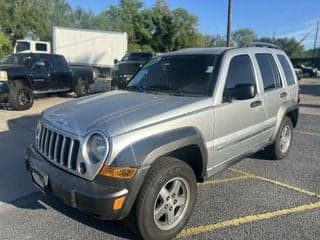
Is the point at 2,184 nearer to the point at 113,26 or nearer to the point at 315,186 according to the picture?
the point at 315,186

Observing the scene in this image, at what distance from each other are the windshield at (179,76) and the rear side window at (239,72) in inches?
9.3

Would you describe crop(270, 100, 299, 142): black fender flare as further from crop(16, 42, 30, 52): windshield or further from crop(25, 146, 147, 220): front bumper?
crop(16, 42, 30, 52): windshield

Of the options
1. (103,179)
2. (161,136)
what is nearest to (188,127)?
(161,136)

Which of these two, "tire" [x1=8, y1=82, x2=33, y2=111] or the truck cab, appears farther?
the truck cab

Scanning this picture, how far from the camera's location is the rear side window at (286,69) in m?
5.98

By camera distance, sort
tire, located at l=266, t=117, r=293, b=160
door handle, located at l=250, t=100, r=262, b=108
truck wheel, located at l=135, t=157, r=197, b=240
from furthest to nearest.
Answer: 1. tire, located at l=266, t=117, r=293, b=160
2. door handle, located at l=250, t=100, r=262, b=108
3. truck wheel, located at l=135, t=157, r=197, b=240

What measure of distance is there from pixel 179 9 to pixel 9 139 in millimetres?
55724

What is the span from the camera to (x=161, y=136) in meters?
3.36

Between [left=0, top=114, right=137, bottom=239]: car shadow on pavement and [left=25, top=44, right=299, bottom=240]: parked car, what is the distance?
465 mm

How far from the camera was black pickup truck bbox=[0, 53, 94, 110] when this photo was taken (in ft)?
36.6

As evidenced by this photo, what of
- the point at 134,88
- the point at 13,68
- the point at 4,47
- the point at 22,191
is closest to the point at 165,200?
the point at 134,88

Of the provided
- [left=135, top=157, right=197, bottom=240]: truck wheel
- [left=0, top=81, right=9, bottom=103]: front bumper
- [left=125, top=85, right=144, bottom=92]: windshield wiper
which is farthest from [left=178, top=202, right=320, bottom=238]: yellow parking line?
[left=0, top=81, right=9, bottom=103]: front bumper

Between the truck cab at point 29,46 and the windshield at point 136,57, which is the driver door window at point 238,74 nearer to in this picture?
the windshield at point 136,57

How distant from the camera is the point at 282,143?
6172mm
